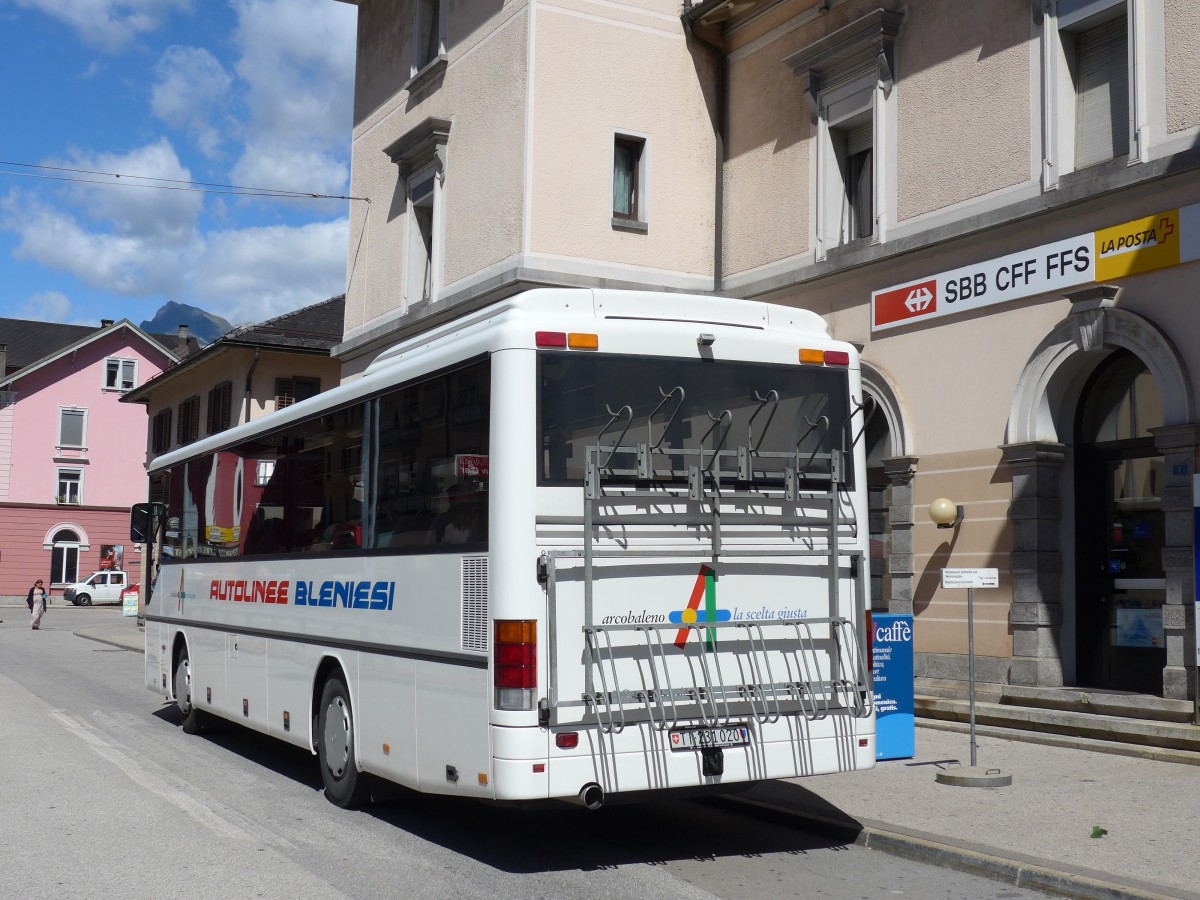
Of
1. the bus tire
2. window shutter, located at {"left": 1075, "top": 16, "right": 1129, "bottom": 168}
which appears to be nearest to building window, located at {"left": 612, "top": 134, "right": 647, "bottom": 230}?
window shutter, located at {"left": 1075, "top": 16, "right": 1129, "bottom": 168}

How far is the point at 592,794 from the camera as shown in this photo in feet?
24.0

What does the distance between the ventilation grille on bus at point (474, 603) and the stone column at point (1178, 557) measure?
25.0 feet

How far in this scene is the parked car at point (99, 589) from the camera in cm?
6112

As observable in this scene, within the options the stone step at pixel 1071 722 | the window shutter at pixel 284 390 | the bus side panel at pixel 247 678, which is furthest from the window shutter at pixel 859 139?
the window shutter at pixel 284 390

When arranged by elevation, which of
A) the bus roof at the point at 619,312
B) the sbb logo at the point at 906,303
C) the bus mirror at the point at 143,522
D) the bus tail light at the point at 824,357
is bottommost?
the bus mirror at the point at 143,522

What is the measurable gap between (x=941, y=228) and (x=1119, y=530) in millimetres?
3965

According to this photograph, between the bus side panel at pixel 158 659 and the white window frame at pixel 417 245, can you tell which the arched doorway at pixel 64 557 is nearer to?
the white window frame at pixel 417 245

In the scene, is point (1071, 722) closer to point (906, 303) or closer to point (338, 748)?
point (906, 303)

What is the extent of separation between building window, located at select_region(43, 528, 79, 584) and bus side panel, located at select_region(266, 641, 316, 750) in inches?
2288

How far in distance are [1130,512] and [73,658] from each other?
67.8 ft

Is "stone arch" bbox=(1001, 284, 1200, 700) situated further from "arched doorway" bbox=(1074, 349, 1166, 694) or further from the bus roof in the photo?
the bus roof

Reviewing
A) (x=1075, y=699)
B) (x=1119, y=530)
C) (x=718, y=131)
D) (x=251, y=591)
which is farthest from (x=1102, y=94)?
(x=251, y=591)

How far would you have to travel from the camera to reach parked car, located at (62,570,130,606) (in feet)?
201

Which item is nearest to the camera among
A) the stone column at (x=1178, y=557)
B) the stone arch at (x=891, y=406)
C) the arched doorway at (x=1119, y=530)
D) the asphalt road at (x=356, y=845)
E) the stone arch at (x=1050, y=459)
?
the asphalt road at (x=356, y=845)
